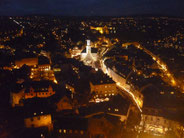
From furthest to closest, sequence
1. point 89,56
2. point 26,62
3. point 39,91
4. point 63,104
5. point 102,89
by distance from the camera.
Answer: point 89,56, point 26,62, point 102,89, point 39,91, point 63,104

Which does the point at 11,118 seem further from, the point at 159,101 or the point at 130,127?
the point at 159,101

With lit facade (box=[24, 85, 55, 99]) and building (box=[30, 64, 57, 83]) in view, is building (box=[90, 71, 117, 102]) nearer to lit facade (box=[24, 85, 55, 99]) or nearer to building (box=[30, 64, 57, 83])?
lit facade (box=[24, 85, 55, 99])

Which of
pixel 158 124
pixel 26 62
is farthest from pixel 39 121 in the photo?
pixel 26 62

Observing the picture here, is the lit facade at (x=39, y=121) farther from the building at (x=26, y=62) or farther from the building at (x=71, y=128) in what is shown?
the building at (x=26, y=62)

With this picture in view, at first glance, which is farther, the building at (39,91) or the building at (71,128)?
the building at (39,91)

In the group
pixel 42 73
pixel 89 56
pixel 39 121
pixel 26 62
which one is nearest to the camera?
pixel 39 121

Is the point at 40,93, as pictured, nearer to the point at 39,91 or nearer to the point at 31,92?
the point at 39,91

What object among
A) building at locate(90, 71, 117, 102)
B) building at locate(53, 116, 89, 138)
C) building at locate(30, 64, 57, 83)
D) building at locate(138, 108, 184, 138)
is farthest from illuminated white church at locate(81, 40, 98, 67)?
building at locate(53, 116, 89, 138)

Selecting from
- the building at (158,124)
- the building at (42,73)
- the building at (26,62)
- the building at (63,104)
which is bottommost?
the building at (158,124)

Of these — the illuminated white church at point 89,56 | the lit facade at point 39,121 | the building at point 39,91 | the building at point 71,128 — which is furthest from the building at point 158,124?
the illuminated white church at point 89,56

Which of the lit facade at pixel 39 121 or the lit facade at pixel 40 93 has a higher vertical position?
the lit facade at pixel 40 93

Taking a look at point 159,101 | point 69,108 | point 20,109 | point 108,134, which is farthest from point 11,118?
point 159,101

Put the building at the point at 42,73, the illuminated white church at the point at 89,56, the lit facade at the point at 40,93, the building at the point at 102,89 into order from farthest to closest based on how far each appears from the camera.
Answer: the illuminated white church at the point at 89,56 → the building at the point at 42,73 → the building at the point at 102,89 → the lit facade at the point at 40,93
